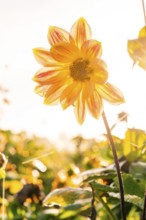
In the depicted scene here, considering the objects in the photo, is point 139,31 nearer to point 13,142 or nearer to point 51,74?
point 51,74

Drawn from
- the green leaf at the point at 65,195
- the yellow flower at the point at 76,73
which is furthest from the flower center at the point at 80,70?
the green leaf at the point at 65,195

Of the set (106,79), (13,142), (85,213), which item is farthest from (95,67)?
(13,142)

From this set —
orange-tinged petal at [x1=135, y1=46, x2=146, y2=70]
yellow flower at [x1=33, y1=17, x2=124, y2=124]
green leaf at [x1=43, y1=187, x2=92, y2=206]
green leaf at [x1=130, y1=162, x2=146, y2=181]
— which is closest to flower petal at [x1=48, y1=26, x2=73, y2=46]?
yellow flower at [x1=33, y1=17, x2=124, y2=124]

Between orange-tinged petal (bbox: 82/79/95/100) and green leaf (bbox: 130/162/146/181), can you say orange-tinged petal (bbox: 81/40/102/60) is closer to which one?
orange-tinged petal (bbox: 82/79/95/100)

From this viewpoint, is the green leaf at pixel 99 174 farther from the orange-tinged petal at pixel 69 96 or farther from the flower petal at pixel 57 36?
the flower petal at pixel 57 36

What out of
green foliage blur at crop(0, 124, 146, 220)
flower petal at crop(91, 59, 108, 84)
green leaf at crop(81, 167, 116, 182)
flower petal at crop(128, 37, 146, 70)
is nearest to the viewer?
flower petal at crop(128, 37, 146, 70)
